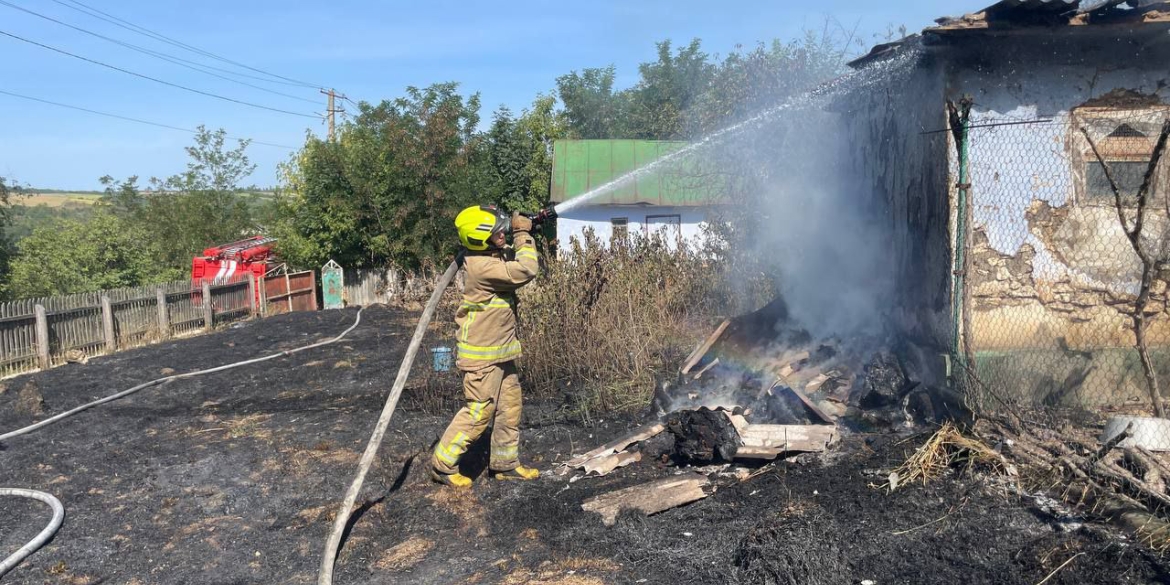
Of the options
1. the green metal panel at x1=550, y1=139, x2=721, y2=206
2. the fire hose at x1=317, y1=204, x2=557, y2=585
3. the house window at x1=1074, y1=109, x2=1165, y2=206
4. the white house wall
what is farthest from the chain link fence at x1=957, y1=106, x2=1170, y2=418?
the white house wall

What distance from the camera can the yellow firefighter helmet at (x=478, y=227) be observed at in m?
5.85

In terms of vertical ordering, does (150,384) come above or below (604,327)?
below

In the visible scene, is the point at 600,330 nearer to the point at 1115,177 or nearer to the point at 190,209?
the point at 1115,177

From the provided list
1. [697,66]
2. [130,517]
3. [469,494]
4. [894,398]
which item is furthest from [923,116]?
[697,66]

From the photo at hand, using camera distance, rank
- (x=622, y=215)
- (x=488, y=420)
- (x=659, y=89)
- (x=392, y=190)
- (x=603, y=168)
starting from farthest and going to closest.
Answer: (x=659, y=89) → (x=603, y=168) → (x=622, y=215) → (x=392, y=190) → (x=488, y=420)

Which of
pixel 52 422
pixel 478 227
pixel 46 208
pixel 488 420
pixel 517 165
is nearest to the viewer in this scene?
pixel 478 227

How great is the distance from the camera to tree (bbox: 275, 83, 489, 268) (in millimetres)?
22531

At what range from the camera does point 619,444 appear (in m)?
6.30

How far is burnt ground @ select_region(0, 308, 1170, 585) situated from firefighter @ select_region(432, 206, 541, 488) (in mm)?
243

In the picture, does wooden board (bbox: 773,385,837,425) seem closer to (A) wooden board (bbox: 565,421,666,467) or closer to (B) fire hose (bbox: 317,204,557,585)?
(A) wooden board (bbox: 565,421,666,467)

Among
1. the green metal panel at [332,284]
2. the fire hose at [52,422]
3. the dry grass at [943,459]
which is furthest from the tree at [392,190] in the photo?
the dry grass at [943,459]

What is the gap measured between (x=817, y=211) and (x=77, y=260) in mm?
17492

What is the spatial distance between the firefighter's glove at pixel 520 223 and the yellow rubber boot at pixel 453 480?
1.83 metres

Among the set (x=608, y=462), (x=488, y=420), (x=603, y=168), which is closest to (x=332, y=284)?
(x=603, y=168)
